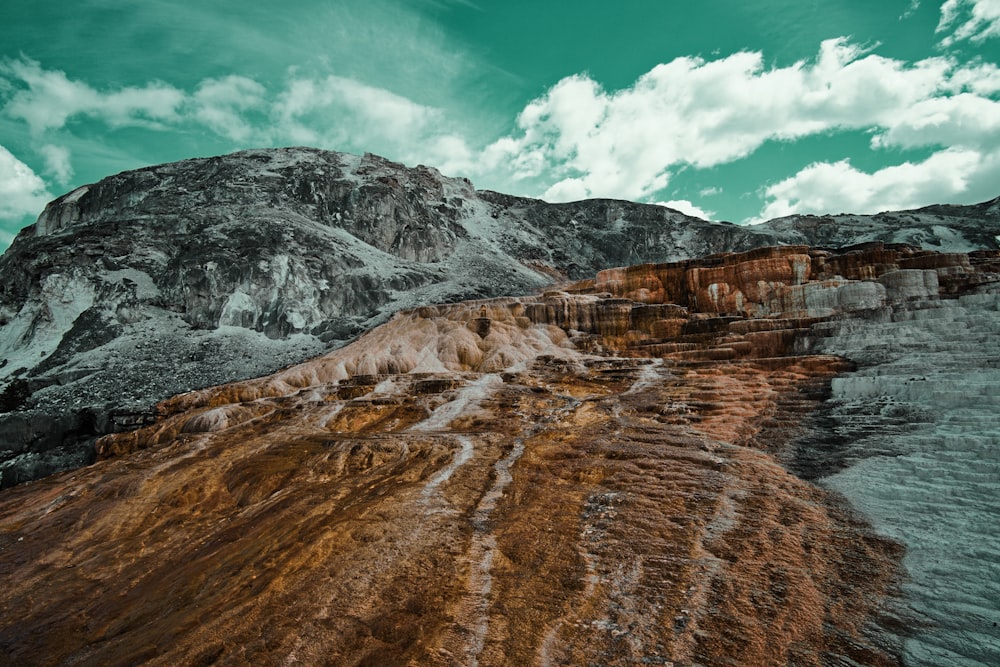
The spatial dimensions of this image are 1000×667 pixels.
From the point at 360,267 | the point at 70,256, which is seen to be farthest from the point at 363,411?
the point at 70,256

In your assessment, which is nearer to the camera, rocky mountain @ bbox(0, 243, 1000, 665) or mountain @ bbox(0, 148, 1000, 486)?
rocky mountain @ bbox(0, 243, 1000, 665)

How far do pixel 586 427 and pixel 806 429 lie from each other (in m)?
7.63

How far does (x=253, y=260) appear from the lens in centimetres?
5872

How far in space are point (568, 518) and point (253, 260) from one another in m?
57.3

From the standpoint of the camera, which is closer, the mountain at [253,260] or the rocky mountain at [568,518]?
the rocky mountain at [568,518]

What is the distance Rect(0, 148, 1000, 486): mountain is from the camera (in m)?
43.3

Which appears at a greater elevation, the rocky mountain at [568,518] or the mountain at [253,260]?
the mountain at [253,260]

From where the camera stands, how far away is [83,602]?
11984 mm

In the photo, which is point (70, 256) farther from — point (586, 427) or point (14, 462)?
point (586, 427)

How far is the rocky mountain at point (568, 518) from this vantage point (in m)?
8.32

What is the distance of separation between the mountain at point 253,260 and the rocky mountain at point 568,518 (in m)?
16.4

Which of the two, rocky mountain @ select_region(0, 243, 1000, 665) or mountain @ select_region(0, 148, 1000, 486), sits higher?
mountain @ select_region(0, 148, 1000, 486)

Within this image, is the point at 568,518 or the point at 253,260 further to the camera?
Answer: the point at 253,260

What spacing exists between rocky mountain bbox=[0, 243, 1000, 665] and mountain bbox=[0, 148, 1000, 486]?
16.4m
